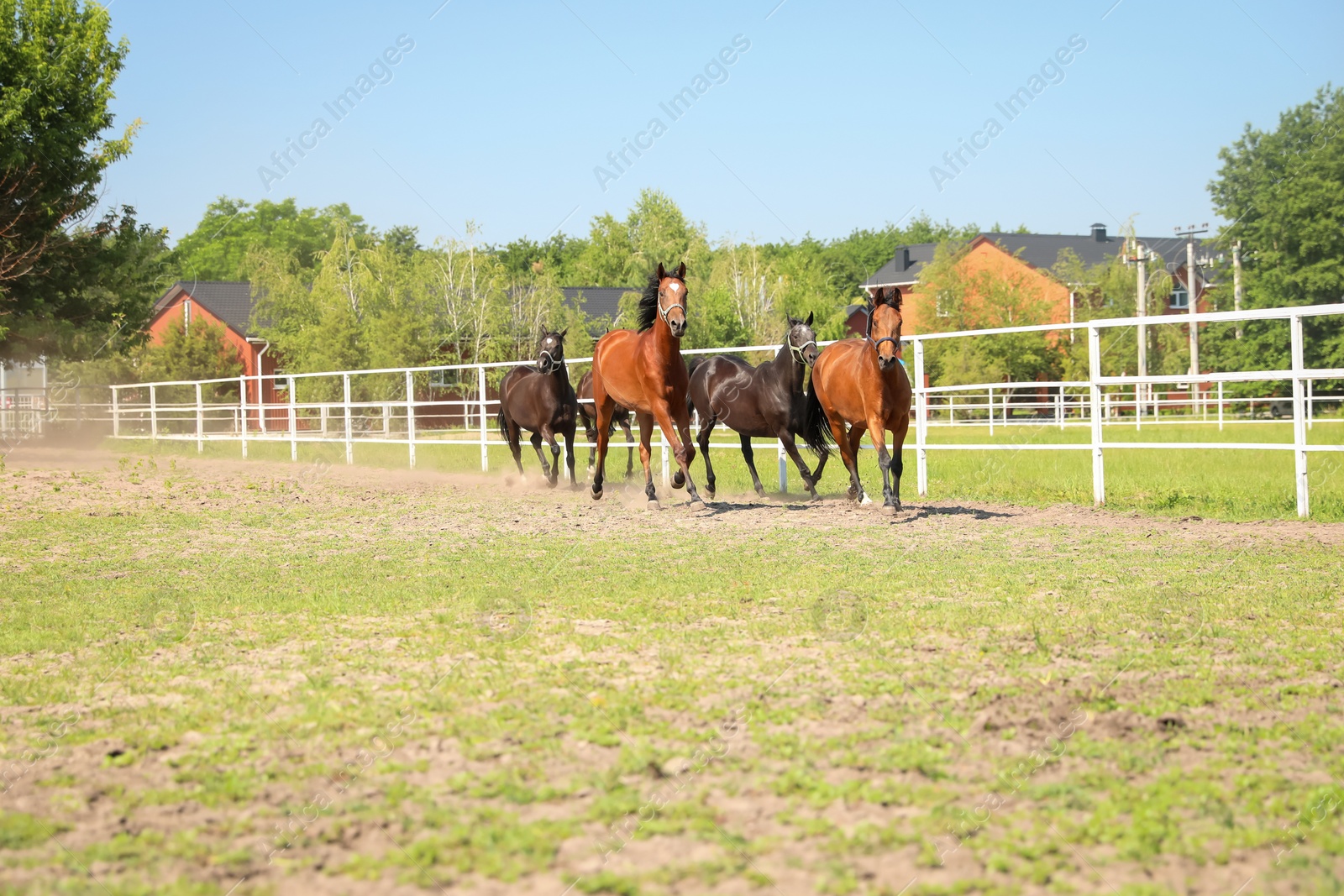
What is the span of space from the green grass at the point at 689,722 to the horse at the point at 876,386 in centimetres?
223

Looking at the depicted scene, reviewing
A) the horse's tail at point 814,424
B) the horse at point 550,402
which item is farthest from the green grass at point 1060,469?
the horse at point 550,402

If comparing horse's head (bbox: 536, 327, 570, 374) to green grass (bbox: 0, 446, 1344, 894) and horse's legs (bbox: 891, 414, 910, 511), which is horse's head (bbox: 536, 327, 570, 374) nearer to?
horse's legs (bbox: 891, 414, 910, 511)

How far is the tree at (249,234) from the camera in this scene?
8738cm

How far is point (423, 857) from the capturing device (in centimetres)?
260

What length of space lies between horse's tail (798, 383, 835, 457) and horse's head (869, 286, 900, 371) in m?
1.81

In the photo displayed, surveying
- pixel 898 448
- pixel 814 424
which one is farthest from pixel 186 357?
pixel 898 448

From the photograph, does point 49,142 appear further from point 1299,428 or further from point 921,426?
point 1299,428

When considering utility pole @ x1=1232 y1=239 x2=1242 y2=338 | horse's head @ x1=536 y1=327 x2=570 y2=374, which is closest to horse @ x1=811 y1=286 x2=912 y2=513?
horse's head @ x1=536 y1=327 x2=570 y2=374

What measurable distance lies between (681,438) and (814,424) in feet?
4.85

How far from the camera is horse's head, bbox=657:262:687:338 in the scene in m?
9.64

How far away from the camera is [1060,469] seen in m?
15.1

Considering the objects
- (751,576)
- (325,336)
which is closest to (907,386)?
(751,576)

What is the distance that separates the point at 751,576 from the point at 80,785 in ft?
13.1

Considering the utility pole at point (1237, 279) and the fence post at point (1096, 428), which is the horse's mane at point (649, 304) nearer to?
the fence post at point (1096, 428)
